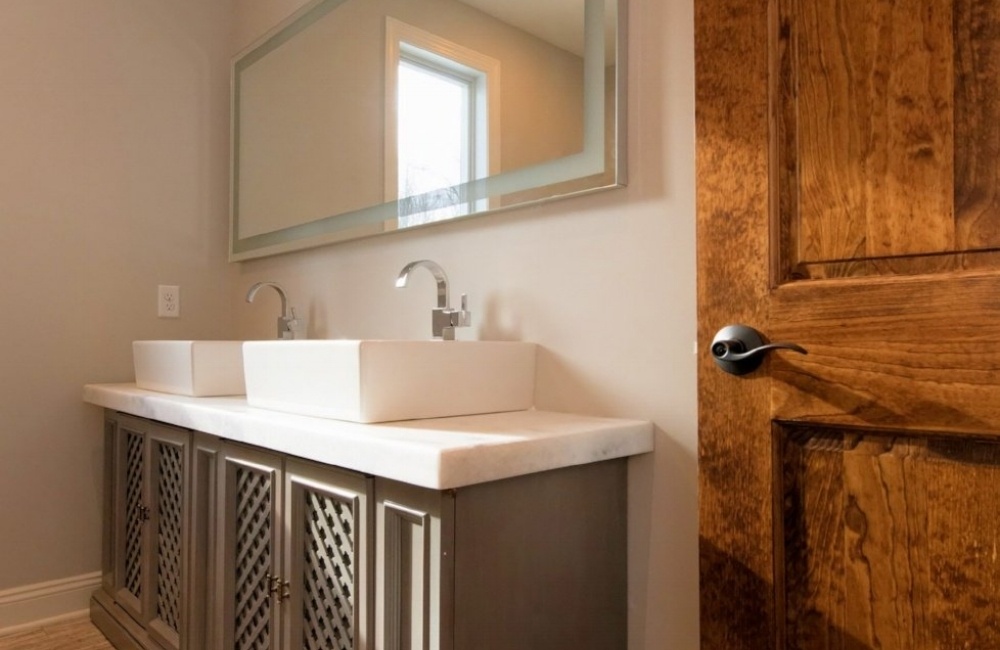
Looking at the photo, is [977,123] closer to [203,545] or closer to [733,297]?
[733,297]

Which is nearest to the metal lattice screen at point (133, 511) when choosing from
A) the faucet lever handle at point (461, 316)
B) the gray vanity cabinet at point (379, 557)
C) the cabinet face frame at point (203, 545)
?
the gray vanity cabinet at point (379, 557)

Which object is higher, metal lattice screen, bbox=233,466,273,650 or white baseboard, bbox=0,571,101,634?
metal lattice screen, bbox=233,466,273,650

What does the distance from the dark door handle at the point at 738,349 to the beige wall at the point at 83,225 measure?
200 cm

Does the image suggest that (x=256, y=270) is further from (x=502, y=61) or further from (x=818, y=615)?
(x=818, y=615)

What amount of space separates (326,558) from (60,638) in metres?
1.35

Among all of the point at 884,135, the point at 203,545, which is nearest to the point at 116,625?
the point at 203,545

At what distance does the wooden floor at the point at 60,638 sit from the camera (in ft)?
6.50

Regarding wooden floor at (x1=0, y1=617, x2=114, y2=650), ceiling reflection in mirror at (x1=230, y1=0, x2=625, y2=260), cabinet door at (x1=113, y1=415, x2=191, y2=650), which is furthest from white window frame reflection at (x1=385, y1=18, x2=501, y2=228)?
wooden floor at (x1=0, y1=617, x2=114, y2=650)

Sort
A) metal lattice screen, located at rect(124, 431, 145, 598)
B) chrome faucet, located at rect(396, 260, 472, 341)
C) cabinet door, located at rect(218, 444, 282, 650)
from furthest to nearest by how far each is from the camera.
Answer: metal lattice screen, located at rect(124, 431, 145, 598) → chrome faucet, located at rect(396, 260, 472, 341) → cabinet door, located at rect(218, 444, 282, 650)

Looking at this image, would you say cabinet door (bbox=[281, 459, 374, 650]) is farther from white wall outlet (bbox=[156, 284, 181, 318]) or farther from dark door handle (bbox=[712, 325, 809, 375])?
white wall outlet (bbox=[156, 284, 181, 318])

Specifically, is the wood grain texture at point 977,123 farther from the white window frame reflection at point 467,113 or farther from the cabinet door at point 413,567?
the white window frame reflection at point 467,113

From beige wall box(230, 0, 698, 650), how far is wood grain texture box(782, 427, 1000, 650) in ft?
1.01

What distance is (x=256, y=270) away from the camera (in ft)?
8.00

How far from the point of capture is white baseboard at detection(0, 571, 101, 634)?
207 centimetres
